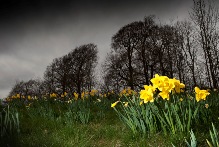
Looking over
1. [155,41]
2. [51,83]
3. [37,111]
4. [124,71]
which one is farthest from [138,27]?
[37,111]

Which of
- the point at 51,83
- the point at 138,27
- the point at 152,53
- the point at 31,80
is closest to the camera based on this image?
the point at 152,53

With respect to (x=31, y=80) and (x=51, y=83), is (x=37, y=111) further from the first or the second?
(x=31, y=80)

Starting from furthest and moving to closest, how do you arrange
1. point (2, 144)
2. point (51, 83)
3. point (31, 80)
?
1. point (31, 80)
2. point (51, 83)
3. point (2, 144)

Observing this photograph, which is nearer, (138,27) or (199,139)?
(199,139)

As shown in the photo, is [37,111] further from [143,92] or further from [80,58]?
[80,58]

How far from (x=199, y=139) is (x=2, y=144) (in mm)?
2368

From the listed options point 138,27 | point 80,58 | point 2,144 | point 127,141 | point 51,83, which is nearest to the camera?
point 2,144

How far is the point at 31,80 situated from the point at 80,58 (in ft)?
82.3

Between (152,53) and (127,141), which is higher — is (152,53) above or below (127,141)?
above

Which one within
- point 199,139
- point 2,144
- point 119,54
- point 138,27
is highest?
point 138,27

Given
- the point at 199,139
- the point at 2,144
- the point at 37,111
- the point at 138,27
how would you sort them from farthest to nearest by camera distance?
the point at 138,27 → the point at 37,111 → the point at 199,139 → the point at 2,144

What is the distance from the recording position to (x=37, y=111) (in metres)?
7.21

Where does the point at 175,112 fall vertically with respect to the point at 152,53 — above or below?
below

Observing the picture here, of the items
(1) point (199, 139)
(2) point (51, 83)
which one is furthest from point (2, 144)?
(2) point (51, 83)
